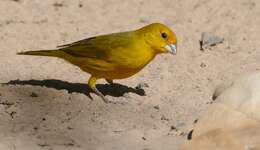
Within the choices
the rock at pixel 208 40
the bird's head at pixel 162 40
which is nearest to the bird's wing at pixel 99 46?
the bird's head at pixel 162 40

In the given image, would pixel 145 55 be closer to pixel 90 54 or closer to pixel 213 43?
pixel 90 54

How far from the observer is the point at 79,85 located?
6.00 meters

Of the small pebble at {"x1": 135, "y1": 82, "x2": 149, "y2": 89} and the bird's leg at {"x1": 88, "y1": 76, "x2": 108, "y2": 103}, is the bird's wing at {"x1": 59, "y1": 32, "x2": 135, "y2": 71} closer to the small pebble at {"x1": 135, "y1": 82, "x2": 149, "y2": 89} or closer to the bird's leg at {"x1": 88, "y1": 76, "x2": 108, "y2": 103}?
the bird's leg at {"x1": 88, "y1": 76, "x2": 108, "y2": 103}

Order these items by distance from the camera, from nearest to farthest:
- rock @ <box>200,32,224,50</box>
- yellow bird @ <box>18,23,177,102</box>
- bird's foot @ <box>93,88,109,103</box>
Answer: yellow bird @ <box>18,23,177,102</box>, bird's foot @ <box>93,88,109,103</box>, rock @ <box>200,32,224,50</box>

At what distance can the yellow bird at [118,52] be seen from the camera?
555 centimetres

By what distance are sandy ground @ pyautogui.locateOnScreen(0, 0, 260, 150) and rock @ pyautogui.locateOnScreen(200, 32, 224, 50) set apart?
2.0 inches

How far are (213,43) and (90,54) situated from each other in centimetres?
151

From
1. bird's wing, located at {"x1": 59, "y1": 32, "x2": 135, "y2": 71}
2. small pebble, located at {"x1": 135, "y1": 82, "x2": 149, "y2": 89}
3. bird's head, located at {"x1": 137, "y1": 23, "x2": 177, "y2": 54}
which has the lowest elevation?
small pebble, located at {"x1": 135, "y1": 82, "x2": 149, "y2": 89}

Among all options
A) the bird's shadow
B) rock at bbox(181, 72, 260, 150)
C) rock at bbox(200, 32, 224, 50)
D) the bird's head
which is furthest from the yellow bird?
rock at bbox(200, 32, 224, 50)

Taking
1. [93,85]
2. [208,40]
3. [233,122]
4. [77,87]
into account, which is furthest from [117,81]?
[233,122]

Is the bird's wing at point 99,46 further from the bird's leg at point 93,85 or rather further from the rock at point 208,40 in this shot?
the rock at point 208,40

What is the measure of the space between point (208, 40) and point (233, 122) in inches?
87.7

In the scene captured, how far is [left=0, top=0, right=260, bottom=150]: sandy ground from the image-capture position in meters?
5.10

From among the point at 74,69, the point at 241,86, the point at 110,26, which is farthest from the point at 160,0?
the point at 241,86
